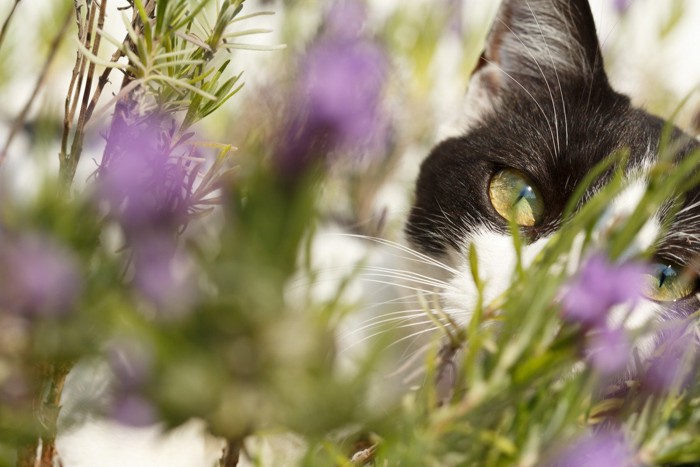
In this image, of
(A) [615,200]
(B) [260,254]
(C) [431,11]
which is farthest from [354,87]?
(C) [431,11]

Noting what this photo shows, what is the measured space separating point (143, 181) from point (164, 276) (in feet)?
0.15

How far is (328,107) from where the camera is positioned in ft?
0.48

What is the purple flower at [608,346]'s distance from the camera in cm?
18

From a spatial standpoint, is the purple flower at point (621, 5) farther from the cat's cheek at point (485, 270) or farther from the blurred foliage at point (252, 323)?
the blurred foliage at point (252, 323)

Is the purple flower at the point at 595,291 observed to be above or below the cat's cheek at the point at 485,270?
below

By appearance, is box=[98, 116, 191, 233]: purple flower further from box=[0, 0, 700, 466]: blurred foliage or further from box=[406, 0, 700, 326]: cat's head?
box=[406, 0, 700, 326]: cat's head

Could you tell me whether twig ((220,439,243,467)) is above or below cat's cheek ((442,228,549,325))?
below

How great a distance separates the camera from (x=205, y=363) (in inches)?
4.8

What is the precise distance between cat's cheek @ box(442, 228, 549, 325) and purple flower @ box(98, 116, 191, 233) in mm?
337

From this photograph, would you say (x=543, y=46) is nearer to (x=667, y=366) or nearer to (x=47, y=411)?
(x=667, y=366)

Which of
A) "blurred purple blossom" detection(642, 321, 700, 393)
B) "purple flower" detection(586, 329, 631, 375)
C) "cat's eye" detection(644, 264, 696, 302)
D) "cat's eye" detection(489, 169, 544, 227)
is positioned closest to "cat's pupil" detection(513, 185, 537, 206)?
"cat's eye" detection(489, 169, 544, 227)

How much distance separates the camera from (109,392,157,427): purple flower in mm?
132

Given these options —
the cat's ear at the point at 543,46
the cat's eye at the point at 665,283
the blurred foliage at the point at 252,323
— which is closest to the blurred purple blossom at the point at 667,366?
the blurred foliage at the point at 252,323

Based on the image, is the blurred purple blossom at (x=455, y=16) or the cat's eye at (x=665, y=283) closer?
the cat's eye at (x=665, y=283)
